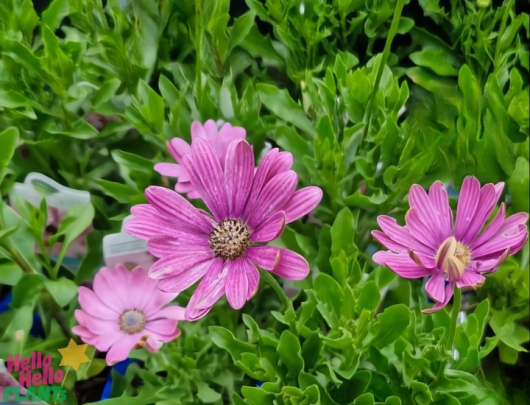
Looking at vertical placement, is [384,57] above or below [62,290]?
above

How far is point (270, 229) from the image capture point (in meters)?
0.32

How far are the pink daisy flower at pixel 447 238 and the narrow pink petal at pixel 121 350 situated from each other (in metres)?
0.15

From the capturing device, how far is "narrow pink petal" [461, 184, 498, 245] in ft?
1.14

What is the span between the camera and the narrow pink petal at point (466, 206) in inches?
13.8

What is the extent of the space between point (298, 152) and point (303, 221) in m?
0.06

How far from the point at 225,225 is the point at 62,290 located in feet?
0.40

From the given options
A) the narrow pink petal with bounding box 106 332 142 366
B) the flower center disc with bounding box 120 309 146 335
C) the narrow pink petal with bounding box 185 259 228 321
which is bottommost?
the narrow pink petal with bounding box 106 332 142 366

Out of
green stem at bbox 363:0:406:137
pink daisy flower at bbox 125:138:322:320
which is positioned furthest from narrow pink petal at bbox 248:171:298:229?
green stem at bbox 363:0:406:137

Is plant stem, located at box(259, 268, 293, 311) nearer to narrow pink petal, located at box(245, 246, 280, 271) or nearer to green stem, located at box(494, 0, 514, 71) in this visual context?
narrow pink petal, located at box(245, 246, 280, 271)

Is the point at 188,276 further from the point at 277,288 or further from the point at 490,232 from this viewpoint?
the point at 490,232

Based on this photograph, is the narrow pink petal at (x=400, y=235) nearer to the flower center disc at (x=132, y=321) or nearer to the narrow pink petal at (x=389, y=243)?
the narrow pink petal at (x=389, y=243)

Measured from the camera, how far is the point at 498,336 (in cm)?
42

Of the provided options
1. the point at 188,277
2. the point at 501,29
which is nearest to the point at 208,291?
the point at 188,277

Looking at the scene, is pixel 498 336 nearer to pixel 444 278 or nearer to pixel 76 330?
pixel 444 278
